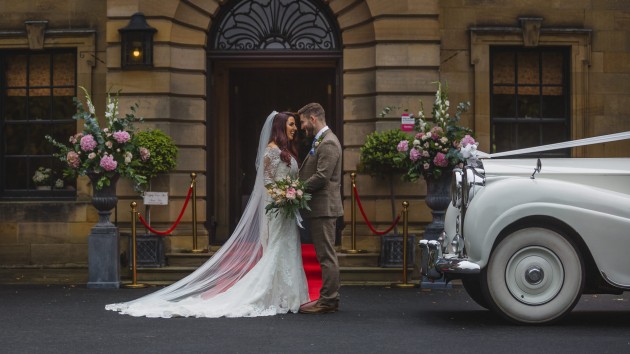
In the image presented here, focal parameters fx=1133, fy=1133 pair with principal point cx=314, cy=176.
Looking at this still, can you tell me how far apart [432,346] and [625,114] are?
9848mm

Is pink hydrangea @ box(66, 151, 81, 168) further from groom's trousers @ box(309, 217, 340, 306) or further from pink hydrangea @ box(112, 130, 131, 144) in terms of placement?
groom's trousers @ box(309, 217, 340, 306)

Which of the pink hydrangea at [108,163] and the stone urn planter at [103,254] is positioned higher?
the pink hydrangea at [108,163]

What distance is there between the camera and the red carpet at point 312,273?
44.0ft

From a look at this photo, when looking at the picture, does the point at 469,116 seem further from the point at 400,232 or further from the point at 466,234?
the point at 466,234

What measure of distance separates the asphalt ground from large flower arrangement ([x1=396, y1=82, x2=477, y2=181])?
8.80 feet

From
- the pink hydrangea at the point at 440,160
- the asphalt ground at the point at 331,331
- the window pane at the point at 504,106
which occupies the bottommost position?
the asphalt ground at the point at 331,331

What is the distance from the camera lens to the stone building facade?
17.1 meters

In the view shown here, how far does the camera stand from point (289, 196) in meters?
11.8

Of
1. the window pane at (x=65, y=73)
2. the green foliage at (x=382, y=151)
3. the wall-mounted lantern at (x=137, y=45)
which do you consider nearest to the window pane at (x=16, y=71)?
the window pane at (x=65, y=73)

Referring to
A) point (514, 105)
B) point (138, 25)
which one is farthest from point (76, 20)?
point (514, 105)

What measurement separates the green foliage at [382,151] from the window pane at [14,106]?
5708 mm

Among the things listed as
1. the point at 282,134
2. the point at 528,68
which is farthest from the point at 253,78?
the point at 282,134

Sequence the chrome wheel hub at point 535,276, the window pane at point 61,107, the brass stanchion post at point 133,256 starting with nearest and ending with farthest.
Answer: the chrome wheel hub at point 535,276, the brass stanchion post at point 133,256, the window pane at point 61,107

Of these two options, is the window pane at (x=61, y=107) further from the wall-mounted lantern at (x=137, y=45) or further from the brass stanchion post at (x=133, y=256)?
the brass stanchion post at (x=133, y=256)
